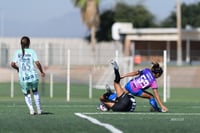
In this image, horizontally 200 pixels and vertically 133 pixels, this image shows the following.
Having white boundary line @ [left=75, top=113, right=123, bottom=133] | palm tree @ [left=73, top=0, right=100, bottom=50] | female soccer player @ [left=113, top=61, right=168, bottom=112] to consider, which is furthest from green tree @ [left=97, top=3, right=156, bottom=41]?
white boundary line @ [left=75, top=113, right=123, bottom=133]

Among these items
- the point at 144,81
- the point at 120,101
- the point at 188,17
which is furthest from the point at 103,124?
the point at 188,17

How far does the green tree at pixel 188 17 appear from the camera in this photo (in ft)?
369

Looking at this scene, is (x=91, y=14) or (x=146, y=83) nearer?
(x=146, y=83)

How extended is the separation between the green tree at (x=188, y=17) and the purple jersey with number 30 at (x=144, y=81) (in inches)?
3630

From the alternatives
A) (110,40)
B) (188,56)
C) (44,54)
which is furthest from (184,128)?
(110,40)

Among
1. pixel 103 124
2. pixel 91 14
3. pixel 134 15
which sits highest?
pixel 134 15

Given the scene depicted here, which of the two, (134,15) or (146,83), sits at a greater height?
(134,15)

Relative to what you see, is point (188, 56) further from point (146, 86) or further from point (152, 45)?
point (146, 86)

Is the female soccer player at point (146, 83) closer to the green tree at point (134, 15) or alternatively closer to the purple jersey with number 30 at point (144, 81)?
the purple jersey with number 30 at point (144, 81)

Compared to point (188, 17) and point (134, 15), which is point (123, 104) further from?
point (188, 17)

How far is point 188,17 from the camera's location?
114125 millimetres

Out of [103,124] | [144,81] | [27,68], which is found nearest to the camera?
[103,124]

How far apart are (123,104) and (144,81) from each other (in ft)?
2.68

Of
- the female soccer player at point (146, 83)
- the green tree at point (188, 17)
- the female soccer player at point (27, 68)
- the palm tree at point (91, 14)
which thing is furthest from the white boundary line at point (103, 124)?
the green tree at point (188, 17)
